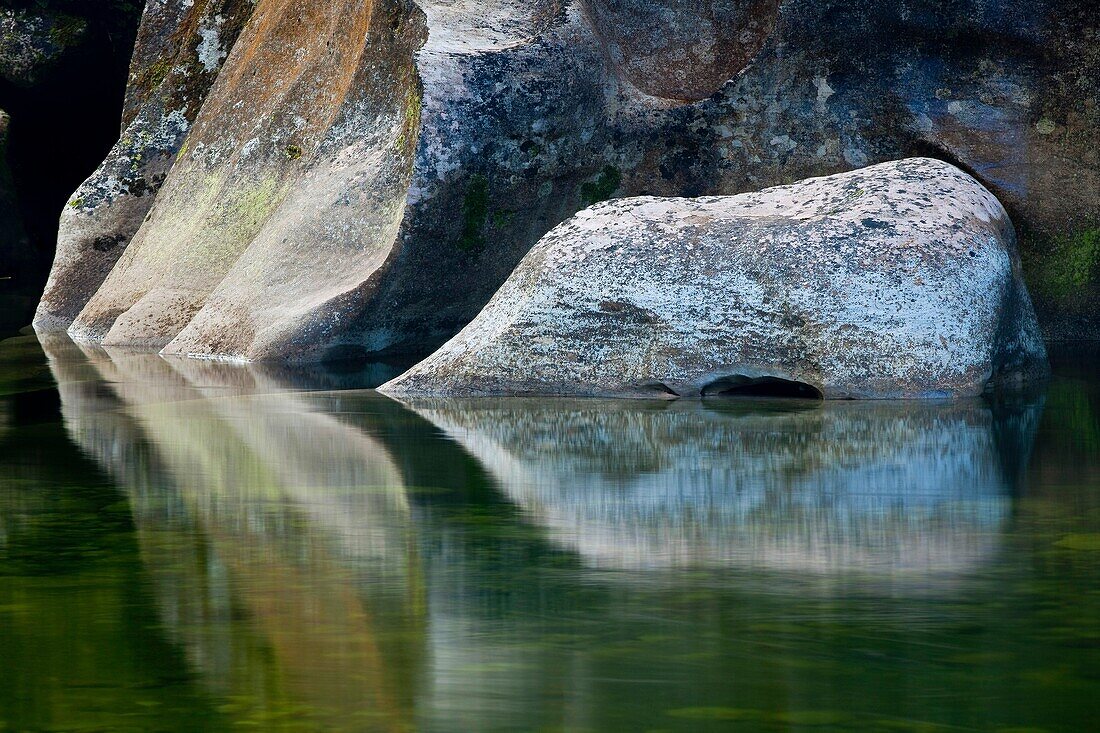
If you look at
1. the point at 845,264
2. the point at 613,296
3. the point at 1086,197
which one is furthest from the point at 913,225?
the point at 1086,197

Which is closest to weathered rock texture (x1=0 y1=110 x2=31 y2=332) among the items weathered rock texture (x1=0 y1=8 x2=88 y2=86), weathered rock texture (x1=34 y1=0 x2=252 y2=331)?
weathered rock texture (x1=0 y1=8 x2=88 y2=86)

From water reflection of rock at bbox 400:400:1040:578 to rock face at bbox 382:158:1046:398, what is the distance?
26cm

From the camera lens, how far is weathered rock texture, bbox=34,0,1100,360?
747 cm

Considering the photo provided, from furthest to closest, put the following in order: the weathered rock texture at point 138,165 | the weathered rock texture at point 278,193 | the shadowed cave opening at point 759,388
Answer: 1. the weathered rock texture at point 138,165
2. the weathered rock texture at point 278,193
3. the shadowed cave opening at point 759,388

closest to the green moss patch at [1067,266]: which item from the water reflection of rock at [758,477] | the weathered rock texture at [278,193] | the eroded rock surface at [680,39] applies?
the eroded rock surface at [680,39]

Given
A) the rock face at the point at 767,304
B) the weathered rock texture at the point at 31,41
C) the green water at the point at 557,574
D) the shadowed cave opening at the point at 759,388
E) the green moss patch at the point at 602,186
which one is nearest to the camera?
the green water at the point at 557,574

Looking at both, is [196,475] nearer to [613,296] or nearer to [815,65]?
[613,296]

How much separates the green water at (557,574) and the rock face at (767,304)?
0.51 meters

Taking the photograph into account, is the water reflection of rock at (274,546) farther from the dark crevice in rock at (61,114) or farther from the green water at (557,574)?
the dark crevice in rock at (61,114)

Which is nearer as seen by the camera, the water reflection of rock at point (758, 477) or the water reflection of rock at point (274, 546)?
the water reflection of rock at point (274, 546)

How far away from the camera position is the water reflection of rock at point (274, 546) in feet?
7.78

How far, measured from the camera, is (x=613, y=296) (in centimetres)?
588

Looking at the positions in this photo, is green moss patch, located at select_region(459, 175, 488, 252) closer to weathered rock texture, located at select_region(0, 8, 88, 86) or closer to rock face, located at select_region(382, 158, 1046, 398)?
rock face, located at select_region(382, 158, 1046, 398)

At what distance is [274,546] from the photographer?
3260 millimetres
